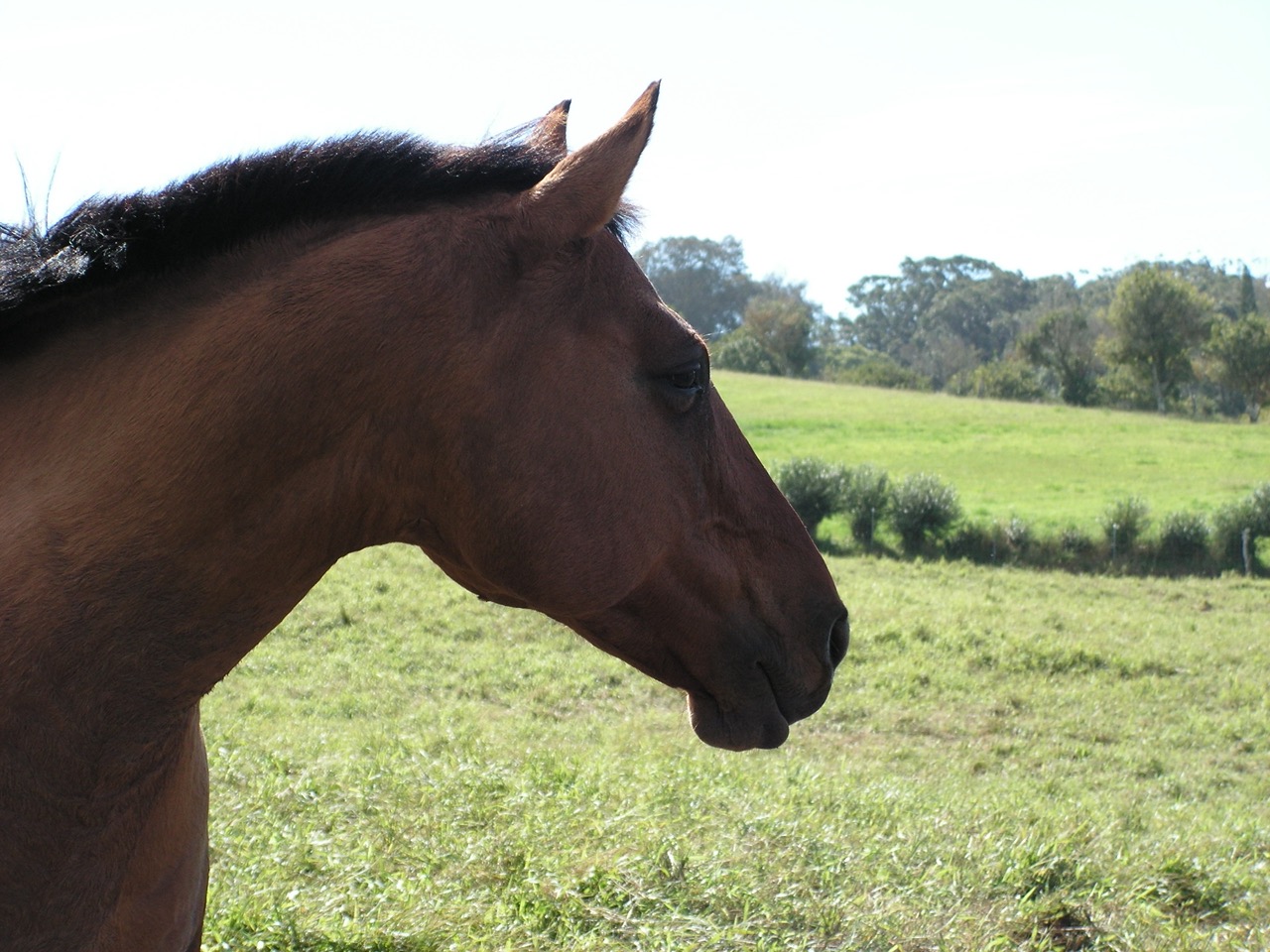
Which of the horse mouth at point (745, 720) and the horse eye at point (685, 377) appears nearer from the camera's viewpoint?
the horse eye at point (685, 377)

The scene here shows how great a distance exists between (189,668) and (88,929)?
434 mm

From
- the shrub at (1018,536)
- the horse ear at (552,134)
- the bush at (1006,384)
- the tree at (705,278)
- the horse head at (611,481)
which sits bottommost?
the shrub at (1018,536)

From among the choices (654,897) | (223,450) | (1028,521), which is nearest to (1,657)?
(223,450)

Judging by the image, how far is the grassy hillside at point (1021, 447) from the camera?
26375 millimetres

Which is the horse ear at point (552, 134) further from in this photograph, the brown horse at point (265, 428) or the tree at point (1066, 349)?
the tree at point (1066, 349)

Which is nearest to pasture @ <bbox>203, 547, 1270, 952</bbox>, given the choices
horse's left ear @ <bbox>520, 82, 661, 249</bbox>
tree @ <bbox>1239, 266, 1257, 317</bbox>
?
horse's left ear @ <bbox>520, 82, 661, 249</bbox>

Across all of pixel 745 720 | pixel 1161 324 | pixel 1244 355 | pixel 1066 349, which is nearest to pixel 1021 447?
pixel 1244 355

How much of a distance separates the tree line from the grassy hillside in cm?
608

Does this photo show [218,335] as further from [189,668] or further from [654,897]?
[654,897]

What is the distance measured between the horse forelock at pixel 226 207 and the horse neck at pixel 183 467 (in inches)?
2.0

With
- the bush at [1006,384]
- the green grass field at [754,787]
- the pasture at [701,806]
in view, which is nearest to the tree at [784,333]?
the bush at [1006,384]

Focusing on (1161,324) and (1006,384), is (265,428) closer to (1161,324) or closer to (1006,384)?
(1161,324)

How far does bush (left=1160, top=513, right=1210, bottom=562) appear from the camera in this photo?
837 inches

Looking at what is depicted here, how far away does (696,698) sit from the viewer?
2.03 metres
